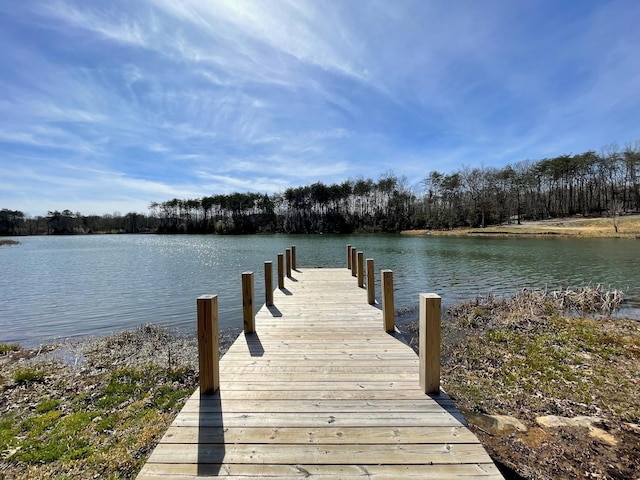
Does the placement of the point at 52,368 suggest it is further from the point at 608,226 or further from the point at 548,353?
the point at 608,226

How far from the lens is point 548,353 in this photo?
6098mm

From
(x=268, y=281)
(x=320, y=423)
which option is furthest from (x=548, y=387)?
(x=268, y=281)

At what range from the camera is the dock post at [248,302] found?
5203mm

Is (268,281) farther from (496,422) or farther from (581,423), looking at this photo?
(581,423)

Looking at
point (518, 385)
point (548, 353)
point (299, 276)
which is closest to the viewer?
point (518, 385)

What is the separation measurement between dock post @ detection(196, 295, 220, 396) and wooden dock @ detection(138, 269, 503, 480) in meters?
0.14

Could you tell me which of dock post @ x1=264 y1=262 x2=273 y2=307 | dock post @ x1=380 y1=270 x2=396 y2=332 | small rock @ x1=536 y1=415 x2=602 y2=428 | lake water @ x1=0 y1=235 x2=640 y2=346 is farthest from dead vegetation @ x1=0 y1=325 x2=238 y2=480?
small rock @ x1=536 y1=415 x2=602 y2=428

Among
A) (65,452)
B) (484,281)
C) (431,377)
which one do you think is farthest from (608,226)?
(65,452)

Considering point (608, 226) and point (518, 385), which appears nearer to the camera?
point (518, 385)

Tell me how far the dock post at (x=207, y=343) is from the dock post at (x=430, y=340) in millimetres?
2092

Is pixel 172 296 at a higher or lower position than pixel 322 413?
lower

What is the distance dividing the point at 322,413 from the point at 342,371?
3.16ft

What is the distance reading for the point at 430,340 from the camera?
328 centimetres

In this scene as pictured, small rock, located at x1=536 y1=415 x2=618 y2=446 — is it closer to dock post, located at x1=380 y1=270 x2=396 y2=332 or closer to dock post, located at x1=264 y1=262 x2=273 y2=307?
dock post, located at x1=380 y1=270 x2=396 y2=332
